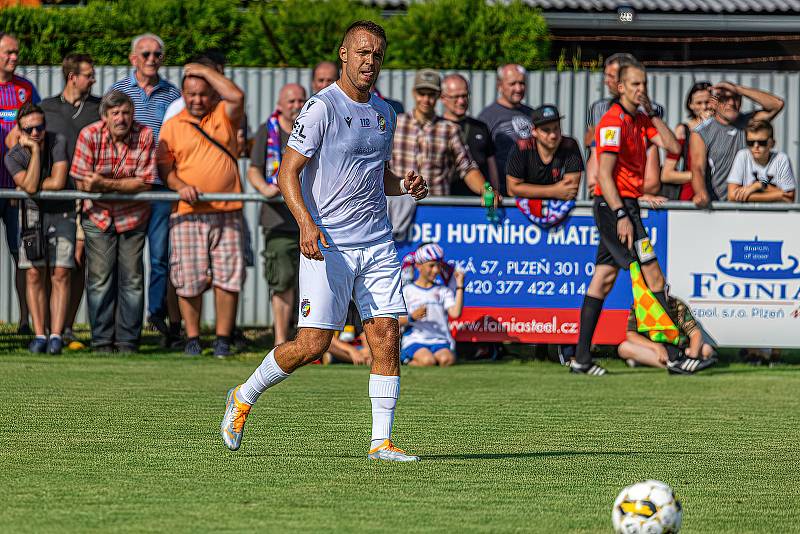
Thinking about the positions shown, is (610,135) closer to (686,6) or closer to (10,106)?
(10,106)

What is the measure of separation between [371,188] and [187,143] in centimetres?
584

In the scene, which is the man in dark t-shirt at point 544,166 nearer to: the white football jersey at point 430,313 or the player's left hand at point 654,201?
the player's left hand at point 654,201

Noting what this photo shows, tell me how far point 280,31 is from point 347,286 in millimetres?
11230

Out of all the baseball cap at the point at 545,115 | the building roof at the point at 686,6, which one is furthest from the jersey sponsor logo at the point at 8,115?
the building roof at the point at 686,6

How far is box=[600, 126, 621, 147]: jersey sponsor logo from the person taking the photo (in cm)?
1172

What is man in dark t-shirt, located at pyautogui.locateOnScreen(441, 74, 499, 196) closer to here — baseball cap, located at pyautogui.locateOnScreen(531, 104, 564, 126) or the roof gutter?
baseball cap, located at pyautogui.locateOnScreen(531, 104, 564, 126)

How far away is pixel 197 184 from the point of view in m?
12.8

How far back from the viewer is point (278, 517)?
551cm

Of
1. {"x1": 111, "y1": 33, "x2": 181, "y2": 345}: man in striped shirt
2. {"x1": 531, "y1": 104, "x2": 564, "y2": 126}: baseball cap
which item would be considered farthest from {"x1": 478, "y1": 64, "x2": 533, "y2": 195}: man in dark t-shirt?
→ {"x1": 111, "y1": 33, "x2": 181, "y2": 345}: man in striped shirt

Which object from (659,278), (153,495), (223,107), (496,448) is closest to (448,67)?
(223,107)

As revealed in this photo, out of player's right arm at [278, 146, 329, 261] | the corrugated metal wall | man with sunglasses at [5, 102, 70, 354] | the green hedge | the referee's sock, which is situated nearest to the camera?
player's right arm at [278, 146, 329, 261]

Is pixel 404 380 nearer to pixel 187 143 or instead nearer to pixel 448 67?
pixel 187 143

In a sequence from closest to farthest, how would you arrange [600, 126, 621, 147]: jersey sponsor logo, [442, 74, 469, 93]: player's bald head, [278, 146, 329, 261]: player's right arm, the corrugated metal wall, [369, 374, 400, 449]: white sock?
[278, 146, 329, 261]: player's right arm → [369, 374, 400, 449]: white sock → [600, 126, 621, 147]: jersey sponsor logo → [442, 74, 469, 93]: player's bald head → the corrugated metal wall

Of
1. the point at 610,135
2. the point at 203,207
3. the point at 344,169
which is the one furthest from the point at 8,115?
the point at 344,169
